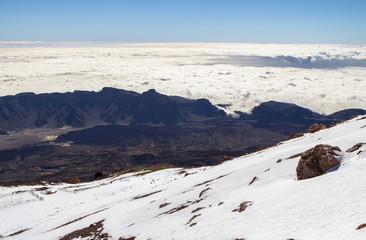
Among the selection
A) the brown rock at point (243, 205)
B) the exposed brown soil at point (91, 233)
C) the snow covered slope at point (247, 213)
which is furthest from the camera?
the exposed brown soil at point (91, 233)

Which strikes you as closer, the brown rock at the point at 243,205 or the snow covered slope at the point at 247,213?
the snow covered slope at the point at 247,213

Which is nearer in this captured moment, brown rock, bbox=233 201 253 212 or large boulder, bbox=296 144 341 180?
brown rock, bbox=233 201 253 212

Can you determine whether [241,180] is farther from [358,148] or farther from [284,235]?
[284,235]

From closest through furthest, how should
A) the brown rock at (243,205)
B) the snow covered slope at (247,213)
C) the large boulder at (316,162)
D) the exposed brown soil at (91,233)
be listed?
1. the snow covered slope at (247,213)
2. the brown rock at (243,205)
3. the large boulder at (316,162)
4. the exposed brown soil at (91,233)

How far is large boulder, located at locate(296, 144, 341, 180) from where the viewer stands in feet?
86.6

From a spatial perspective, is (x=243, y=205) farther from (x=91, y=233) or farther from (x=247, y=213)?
(x=91, y=233)

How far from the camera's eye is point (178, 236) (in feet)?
75.8

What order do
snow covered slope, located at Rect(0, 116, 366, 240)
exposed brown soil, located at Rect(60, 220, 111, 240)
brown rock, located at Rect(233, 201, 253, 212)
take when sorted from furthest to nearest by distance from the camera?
exposed brown soil, located at Rect(60, 220, 111, 240) < brown rock, located at Rect(233, 201, 253, 212) < snow covered slope, located at Rect(0, 116, 366, 240)

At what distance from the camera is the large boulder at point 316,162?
26406 millimetres

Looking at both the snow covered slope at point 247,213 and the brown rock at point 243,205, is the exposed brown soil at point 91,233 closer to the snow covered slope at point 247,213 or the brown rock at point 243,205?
the snow covered slope at point 247,213

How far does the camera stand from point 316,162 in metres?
26.9

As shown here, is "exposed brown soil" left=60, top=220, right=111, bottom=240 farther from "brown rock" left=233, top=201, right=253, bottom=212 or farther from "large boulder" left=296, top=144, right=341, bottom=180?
"large boulder" left=296, top=144, right=341, bottom=180

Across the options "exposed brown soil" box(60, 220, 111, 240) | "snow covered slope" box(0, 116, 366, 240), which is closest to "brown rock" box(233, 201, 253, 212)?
"snow covered slope" box(0, 116, 366, 240)

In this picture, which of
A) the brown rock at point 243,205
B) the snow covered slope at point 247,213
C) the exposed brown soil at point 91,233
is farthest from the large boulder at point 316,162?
the exposed brown soil at point 91,233
